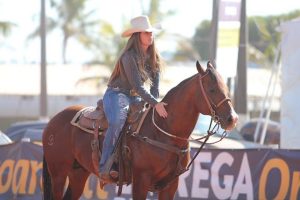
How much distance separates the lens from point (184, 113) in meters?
8.39

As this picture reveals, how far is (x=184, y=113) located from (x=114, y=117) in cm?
85

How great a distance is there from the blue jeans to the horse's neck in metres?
0.57

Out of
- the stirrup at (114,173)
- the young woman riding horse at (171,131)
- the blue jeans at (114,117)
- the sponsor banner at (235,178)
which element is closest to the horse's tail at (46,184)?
the blue jeans at (114,117)

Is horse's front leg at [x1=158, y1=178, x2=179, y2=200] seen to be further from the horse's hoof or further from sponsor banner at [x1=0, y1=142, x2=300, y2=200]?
sponsor banner at [x1=0, y1=142, x2=300, y2=200]

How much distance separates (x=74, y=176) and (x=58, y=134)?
600 mm

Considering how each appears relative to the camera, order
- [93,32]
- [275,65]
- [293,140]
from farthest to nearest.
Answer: [93,32], [275,65], [293,140]

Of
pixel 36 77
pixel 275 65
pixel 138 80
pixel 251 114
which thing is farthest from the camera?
pixel 36 77

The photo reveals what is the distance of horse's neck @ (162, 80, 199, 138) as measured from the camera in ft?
27.5

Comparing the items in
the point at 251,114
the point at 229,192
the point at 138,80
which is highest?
the point at 138,80

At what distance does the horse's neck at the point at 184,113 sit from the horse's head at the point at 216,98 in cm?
17

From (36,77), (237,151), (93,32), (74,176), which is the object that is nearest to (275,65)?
(237,151)

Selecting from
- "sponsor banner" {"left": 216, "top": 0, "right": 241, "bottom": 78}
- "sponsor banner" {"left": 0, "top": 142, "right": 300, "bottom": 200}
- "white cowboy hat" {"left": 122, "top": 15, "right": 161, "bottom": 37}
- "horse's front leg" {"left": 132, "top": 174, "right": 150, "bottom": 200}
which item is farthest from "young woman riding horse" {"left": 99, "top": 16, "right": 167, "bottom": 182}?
"sponsor banner" {"left": 216, "top": 0, "right": 241, "bottom": 78}

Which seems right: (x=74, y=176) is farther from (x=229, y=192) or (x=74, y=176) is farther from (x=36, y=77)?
(x=36, y=77)

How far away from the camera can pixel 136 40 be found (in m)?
8.66
